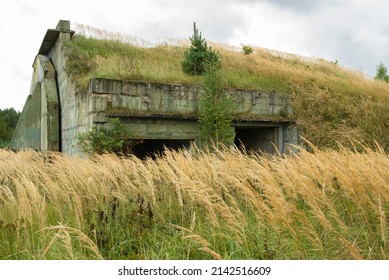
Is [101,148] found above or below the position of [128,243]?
above

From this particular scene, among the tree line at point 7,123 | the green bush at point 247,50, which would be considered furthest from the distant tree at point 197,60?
the tree line at point 7,123

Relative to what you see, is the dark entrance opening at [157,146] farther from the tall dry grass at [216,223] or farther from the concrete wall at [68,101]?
the tall dry grass at [216,223]

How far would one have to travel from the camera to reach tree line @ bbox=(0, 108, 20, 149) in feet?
134

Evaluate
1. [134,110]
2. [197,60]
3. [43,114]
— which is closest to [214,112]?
[134,110]

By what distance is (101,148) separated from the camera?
9.50 metres

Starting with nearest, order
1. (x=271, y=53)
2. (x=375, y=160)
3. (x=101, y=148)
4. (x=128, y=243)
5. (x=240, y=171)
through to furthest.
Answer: (x=128, y=243), (x=375, y=160), (x=240, y=171), (x=101, y=148), (x=271, y=53)

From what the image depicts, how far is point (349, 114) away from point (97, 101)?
8.08 meters

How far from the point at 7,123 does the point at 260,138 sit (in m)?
39.0

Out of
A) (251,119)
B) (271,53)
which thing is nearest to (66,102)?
(251,119)

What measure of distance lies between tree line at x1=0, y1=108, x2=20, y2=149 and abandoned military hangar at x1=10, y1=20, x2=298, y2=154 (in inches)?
978

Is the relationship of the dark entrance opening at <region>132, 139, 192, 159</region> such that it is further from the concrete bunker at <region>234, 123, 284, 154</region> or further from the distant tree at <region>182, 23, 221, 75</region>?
the distant tree at <region>182, 23, 221, 75</region>

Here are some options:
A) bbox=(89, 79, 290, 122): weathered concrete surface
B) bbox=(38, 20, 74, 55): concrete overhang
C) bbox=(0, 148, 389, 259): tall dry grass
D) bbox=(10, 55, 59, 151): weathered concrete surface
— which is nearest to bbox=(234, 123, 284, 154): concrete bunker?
bbox=(89, 79, 290, 122): weathered concrete surface

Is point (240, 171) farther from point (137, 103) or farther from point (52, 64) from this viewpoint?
point (52, 64)

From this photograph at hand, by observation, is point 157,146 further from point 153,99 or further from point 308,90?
point 308,90
